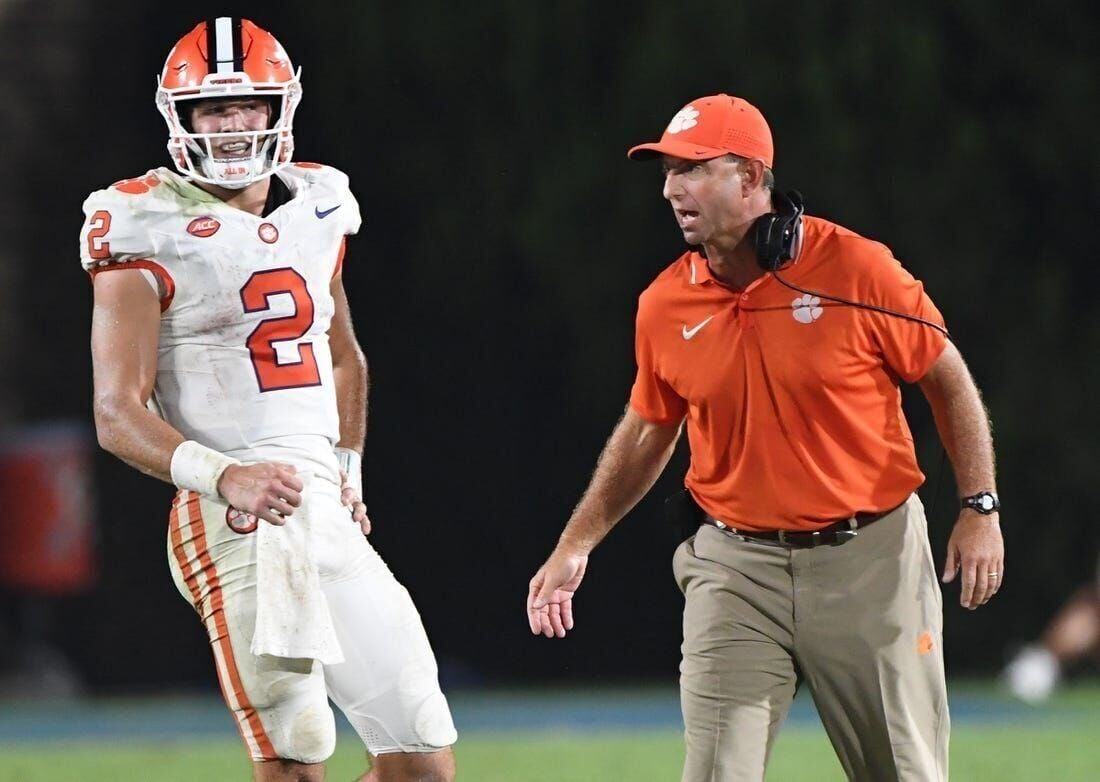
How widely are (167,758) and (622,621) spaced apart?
337 cm

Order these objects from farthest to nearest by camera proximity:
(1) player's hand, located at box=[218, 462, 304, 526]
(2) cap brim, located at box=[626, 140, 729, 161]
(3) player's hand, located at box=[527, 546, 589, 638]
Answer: (3) player's hand, located at box=[527, 546, 589, 638], (2) cap brim, located at box=[626, 140, 729, 161], (1) player's hand, located at box=[218, 462, 304, 526]

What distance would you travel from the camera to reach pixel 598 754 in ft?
25.5

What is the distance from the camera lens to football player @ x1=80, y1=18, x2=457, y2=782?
381 centimetres

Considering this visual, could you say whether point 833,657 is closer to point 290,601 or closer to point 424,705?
point 424,705

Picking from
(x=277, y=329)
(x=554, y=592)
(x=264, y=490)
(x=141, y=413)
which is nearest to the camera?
(x=264, y=490)

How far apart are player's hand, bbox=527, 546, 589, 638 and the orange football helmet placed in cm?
102

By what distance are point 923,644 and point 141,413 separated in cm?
163

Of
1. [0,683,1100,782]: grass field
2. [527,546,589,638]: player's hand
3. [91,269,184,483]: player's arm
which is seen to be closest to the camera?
[91,269,184,483]: player's arm

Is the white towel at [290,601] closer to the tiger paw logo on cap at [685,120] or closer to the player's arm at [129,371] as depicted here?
the player's arm at [129,371]

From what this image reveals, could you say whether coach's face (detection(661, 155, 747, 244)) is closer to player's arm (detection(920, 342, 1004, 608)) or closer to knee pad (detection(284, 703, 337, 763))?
player's arm (detection(920, 342, 1004, 608))

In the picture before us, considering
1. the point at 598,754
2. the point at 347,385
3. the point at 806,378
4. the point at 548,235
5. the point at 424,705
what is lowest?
the point at 598,754

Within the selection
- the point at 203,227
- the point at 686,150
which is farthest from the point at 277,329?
the point at 686,150

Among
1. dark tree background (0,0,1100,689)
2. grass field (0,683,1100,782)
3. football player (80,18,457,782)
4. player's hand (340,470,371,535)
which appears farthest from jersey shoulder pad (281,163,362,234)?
dark tree background (0,0,1100,689)

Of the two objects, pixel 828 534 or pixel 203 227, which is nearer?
pixel 203 227
